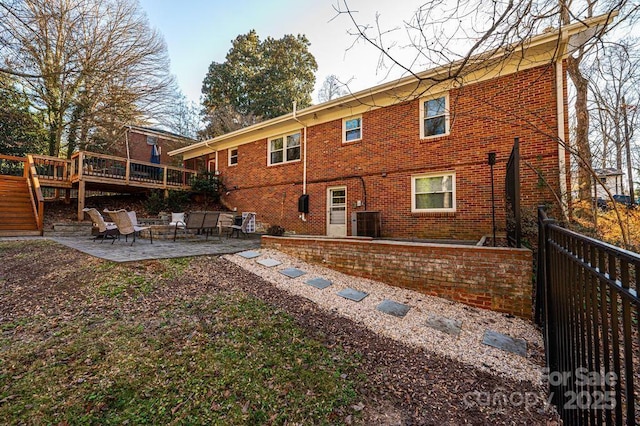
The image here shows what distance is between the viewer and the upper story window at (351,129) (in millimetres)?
9452

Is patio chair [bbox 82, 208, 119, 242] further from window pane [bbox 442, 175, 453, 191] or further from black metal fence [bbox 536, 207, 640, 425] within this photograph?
window pane [bbox 442, 175, 453, 191]

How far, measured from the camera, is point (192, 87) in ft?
72.1

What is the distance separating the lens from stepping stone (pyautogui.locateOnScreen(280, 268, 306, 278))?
500 centimetres

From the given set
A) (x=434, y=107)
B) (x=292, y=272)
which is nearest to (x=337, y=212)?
(x=434, y=107)

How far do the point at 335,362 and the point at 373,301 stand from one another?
1.82 metres

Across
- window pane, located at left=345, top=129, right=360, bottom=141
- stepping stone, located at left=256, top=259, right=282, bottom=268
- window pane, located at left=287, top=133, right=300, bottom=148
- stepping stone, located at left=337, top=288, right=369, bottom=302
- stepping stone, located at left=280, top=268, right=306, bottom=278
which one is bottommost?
stepping stone, located at left=337, top=288, right=369, bottom=302

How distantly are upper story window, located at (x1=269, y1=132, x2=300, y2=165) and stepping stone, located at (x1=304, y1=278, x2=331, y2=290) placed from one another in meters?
7.24

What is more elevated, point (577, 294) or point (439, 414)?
point (577, 294)

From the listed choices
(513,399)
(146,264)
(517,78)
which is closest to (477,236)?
(517,78)

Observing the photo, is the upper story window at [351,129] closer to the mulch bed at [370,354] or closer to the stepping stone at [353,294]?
the stepping stone at [353,294]

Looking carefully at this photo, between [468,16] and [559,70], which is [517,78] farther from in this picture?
[468,16]

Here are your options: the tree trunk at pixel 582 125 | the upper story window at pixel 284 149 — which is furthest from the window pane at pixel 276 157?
the tree trunk at pixel 582 125

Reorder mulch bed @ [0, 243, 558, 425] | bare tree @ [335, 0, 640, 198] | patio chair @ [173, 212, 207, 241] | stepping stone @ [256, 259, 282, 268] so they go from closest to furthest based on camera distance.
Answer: mulch bed @ [0, 243, 558, 425], bare tree @ [335, 0, 640, 198], stepping stone @ [256, 259, 282, 268], patio chair @ [173, 212, 207, 241]

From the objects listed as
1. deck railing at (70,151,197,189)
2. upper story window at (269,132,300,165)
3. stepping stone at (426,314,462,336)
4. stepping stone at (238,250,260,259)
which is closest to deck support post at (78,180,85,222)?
deck railing at (70,151,197,189)
